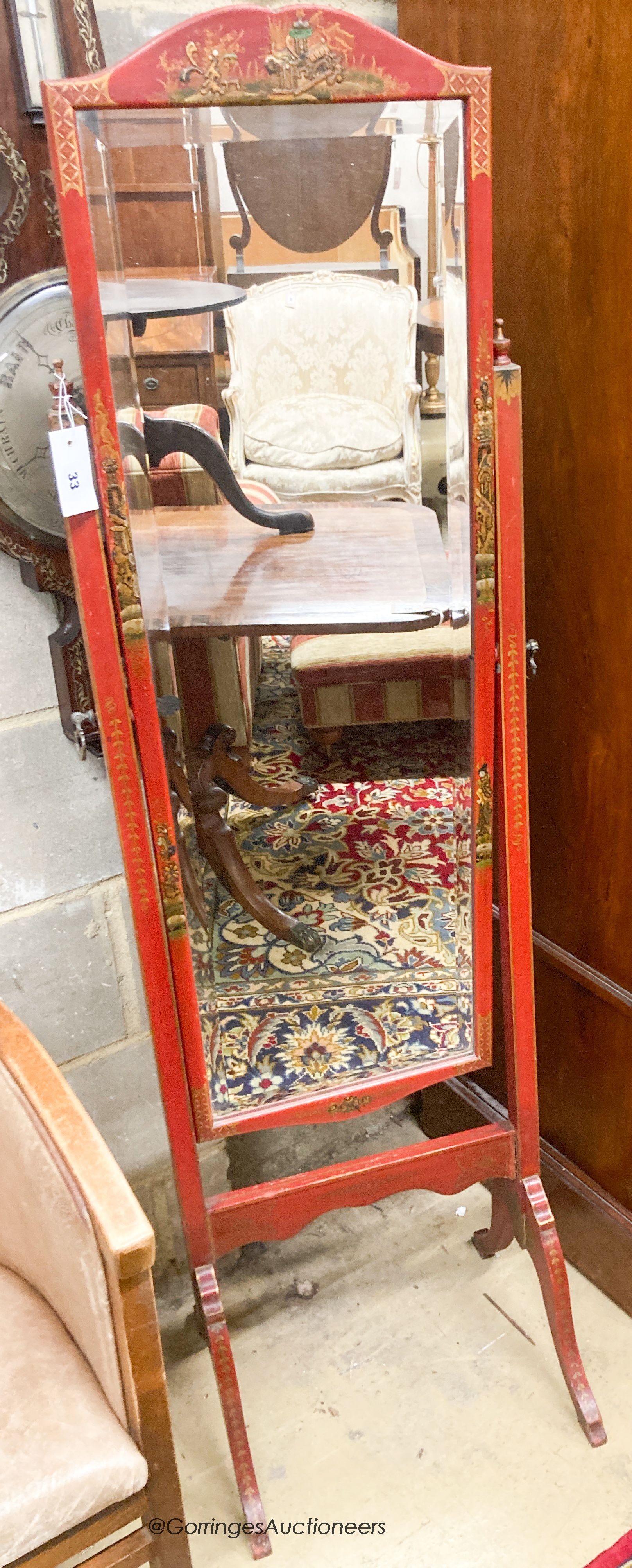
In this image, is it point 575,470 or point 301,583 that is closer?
point 301,583

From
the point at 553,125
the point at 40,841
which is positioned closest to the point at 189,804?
the point at 40,841

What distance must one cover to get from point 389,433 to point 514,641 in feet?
0.83

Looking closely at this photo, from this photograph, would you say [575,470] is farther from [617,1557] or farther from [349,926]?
[617,1557]

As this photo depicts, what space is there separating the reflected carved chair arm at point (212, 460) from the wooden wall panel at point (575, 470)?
0.42m

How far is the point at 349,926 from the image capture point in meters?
1.33

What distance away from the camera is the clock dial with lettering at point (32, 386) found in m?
1.15

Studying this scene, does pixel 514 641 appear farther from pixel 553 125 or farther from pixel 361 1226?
pixel 361 1226

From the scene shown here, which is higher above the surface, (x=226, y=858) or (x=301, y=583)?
(x=301, y=583)

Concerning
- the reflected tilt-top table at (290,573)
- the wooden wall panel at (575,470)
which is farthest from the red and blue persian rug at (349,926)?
the wooden wall panel at (575,470)

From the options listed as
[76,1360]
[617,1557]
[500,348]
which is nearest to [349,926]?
[76,1360]

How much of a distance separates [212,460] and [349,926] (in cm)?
56

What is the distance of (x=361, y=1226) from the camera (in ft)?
6.01

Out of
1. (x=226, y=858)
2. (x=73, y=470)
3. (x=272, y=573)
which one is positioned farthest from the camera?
(x=226, y=858)

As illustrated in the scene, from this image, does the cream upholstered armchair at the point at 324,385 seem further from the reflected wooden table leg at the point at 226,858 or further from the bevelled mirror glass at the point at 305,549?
the reflected wooden table leg at the point at 226,858
